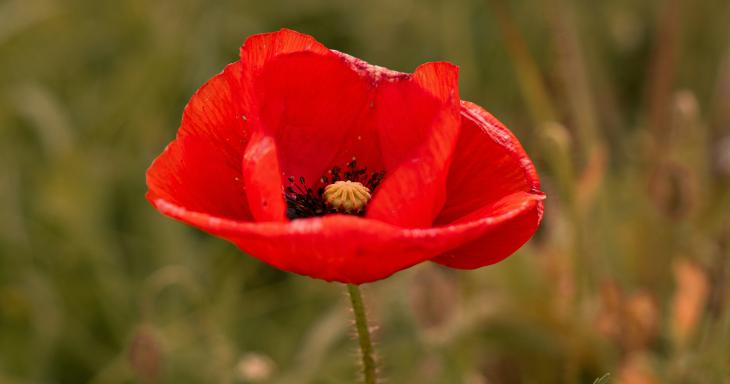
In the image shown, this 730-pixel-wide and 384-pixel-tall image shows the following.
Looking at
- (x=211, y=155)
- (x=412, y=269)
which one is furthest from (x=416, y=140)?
(x=412, y=269)

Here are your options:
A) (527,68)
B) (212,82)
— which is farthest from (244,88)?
(527,68)

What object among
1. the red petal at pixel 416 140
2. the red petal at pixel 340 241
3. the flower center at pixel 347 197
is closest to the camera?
the red petal at pixel 340 241

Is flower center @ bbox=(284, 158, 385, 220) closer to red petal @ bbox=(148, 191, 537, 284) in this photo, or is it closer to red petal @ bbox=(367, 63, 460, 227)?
red petal @ bbox=(367, 63, 460, 227)

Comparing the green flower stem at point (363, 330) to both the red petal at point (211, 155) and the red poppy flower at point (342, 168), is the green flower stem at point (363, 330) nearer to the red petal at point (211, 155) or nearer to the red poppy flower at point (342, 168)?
the red poppy flower at point (342, 168)

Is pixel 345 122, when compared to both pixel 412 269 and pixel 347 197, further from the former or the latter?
pixel 412 269

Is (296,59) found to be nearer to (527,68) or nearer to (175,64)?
(527,68)

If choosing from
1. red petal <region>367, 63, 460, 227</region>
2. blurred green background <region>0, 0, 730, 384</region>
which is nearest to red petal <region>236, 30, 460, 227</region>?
red petal <region>367, 63, 460, 227</region>

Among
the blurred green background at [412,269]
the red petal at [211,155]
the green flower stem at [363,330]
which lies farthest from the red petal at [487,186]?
the blurred green background at [412,269]
